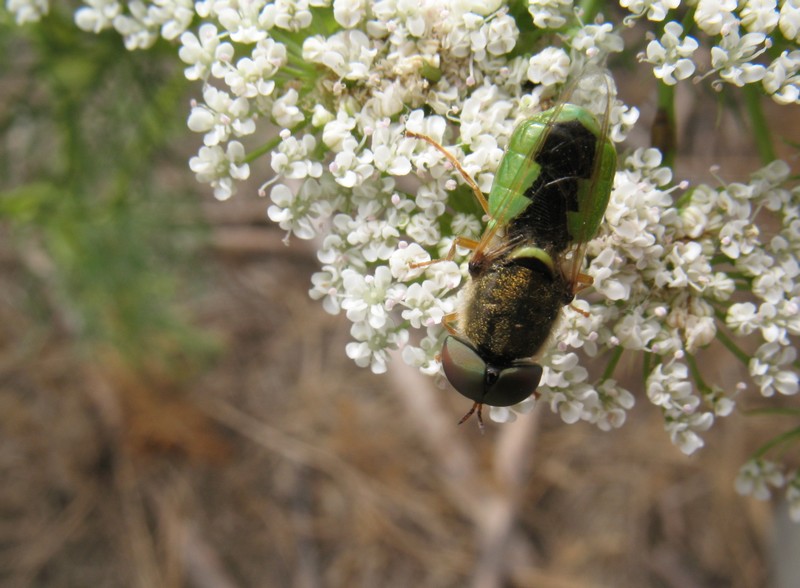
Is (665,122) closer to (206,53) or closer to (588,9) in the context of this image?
(588,9)

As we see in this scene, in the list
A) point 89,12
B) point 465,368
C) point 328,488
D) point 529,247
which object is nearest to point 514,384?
point 465,368

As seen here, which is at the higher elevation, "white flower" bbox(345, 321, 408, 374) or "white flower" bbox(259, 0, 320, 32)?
"white flower" bbox(259, 0, 320, 32)

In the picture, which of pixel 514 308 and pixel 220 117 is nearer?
pixel 514 308

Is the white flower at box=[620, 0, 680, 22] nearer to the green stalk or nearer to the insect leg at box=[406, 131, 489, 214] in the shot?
the insect leg at box=[406, 131, 489, 214]

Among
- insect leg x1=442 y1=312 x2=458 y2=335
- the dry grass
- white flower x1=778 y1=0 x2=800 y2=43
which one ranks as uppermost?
white flower x1=778 y1=0 x2=800 y2=43

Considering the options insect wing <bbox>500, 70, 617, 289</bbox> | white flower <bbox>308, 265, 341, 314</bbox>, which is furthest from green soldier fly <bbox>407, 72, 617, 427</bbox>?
white flower <bbox>308, 265, 341, 314</bbox>

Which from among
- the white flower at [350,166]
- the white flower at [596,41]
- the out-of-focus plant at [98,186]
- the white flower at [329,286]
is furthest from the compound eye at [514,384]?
the out-of-focus plant at [98,186]
